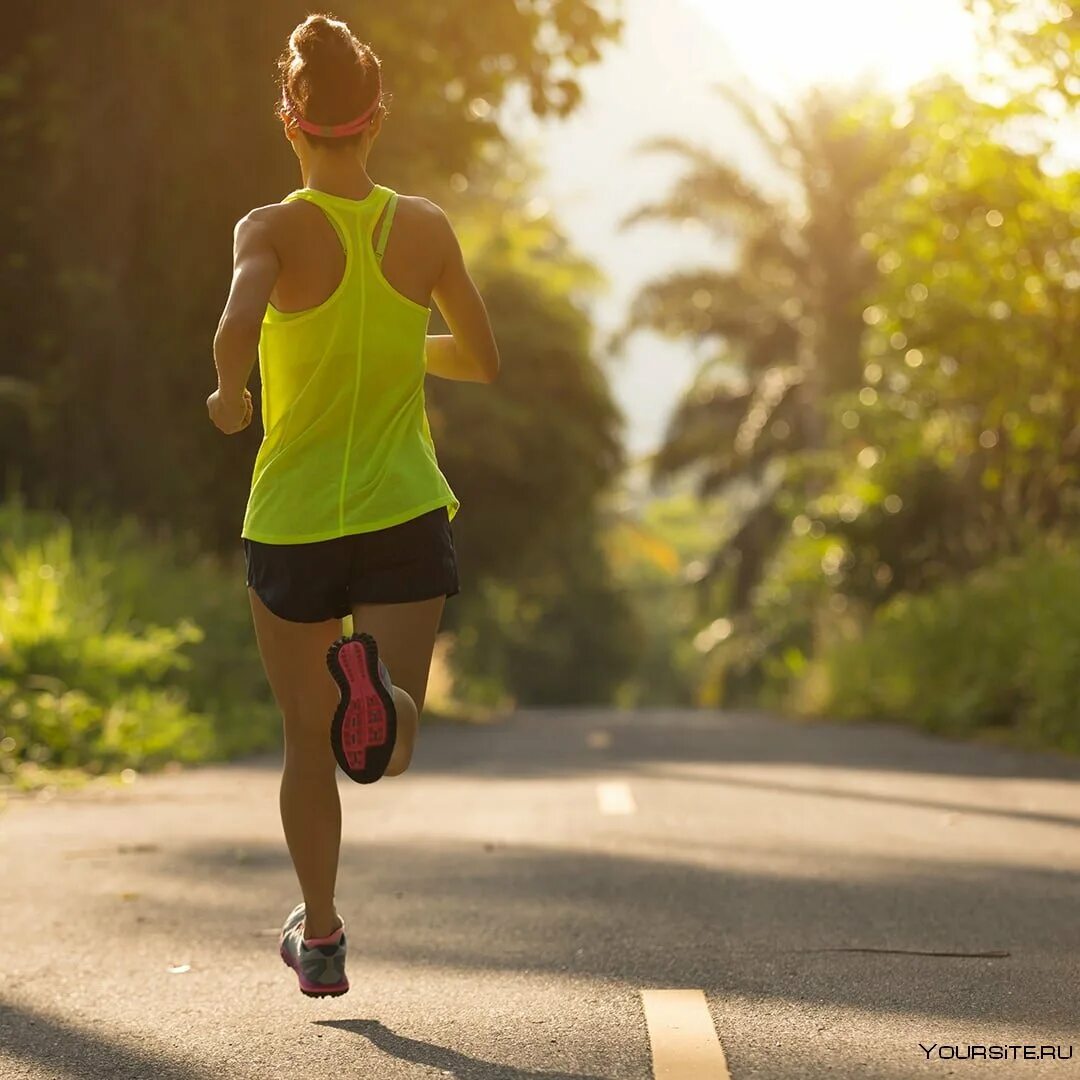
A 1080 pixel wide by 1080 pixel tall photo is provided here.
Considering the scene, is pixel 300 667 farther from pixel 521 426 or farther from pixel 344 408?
pixel 521 426

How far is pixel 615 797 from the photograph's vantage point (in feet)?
32.5

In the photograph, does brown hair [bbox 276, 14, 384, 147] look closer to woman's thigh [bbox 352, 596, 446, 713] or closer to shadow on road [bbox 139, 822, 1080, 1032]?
woman's thigh [bbox 352, 596, 446, 713]

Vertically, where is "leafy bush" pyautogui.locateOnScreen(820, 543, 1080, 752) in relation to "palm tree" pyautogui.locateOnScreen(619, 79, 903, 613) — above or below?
below

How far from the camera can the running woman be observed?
445 centimetres

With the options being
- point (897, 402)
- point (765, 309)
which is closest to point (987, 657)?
point (897, 402)

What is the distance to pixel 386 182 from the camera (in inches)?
741

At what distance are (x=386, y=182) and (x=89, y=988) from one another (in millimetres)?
14390

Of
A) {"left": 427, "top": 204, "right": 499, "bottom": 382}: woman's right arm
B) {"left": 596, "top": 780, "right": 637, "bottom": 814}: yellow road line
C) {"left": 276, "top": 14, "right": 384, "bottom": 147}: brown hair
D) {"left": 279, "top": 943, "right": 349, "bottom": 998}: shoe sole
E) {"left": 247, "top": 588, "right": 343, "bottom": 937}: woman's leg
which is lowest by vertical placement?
{"left": 596, "top": 780, "right": 637, "bottom": 814}: yellow road line

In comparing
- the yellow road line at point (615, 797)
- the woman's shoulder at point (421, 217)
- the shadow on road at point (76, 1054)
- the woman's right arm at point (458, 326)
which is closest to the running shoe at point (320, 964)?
the shadow on road at point (76, 1054)

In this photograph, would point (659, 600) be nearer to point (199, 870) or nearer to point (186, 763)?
point (186, 763)

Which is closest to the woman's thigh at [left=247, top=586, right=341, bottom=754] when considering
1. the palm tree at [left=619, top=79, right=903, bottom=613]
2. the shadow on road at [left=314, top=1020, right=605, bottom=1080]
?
the shadow on road at [left=314, top=1020, right=605, bottom=1080]

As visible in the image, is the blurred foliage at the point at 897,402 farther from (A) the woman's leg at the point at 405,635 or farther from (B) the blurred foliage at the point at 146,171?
(A) the woman's leg at the point at 405,635

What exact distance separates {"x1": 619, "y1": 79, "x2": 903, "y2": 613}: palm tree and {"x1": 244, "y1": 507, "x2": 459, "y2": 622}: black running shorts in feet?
84.9

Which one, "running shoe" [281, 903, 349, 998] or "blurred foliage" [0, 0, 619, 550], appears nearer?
"running shoe" [281, 903, 349, 998]
